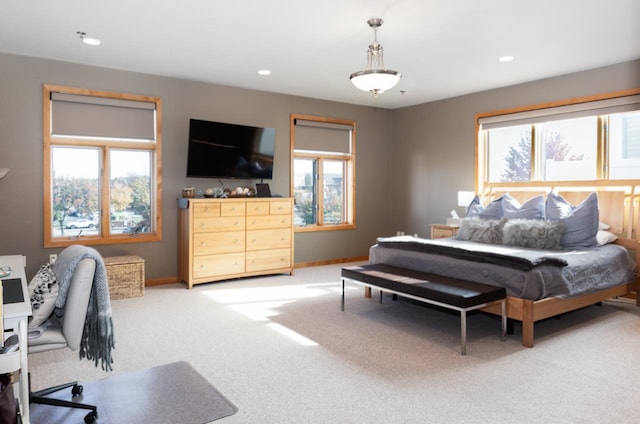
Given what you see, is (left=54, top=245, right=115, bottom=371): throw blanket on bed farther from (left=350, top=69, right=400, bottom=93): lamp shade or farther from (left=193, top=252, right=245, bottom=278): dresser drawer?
(left=193, top=252, right=245, bottom=278): dresser drawer

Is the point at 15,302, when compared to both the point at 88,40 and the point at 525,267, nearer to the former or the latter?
the point at 88,40

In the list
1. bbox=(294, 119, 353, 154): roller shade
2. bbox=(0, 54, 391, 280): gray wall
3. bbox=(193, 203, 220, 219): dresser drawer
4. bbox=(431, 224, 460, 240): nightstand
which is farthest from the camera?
bbox=(294, 119, 353, 154): roller shade

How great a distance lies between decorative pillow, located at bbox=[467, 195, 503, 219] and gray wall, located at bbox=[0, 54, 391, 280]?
2.24m

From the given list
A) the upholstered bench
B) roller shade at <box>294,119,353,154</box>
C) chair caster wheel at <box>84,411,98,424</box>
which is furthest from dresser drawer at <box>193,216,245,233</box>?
chair caster wheel at <box>84,411,98,424</box>

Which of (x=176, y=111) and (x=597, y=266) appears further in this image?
(x=176, y=111)

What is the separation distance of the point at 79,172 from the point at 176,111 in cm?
142

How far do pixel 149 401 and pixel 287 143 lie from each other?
4750mm

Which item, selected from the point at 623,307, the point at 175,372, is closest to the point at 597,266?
the point at 623,307

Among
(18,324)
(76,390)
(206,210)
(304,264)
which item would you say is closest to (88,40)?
(206,210)

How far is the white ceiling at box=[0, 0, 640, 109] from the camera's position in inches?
140

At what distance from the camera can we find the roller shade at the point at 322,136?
6889 millimetres

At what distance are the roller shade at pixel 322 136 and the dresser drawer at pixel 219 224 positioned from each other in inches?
66.8

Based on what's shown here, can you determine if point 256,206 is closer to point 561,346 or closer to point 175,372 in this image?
point 175,372

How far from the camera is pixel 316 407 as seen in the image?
2.51 metres
